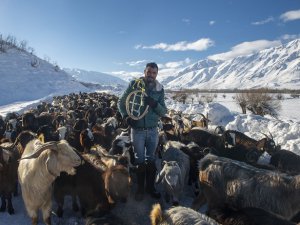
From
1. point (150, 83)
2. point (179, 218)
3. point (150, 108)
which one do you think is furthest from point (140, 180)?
point (179, 218)

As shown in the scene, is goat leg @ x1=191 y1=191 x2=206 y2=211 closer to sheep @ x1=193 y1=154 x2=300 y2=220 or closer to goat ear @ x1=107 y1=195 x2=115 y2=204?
sheep @ x1=193 y1=154 x2=300 y2=220

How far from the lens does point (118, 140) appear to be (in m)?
7.92

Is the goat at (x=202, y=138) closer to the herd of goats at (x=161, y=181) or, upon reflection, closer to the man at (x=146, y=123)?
the herd of goats at (x=161, y=181)

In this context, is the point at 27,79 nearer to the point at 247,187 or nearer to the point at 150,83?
the point at 150,83

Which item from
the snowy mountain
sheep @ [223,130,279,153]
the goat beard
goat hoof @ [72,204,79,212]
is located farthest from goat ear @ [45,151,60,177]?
the snowy mountain

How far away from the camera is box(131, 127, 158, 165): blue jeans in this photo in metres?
6.23

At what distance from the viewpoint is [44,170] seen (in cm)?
515

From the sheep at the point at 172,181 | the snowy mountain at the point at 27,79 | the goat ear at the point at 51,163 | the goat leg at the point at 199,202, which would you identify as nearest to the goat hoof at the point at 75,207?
the goat ear at the point at 51,163

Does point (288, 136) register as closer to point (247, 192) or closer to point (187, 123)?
point (187, 123)

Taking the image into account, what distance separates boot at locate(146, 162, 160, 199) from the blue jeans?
4.8 inches

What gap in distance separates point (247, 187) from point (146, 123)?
2.03 meters

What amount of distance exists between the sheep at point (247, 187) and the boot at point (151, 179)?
1173 mm

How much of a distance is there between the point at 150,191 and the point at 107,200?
4.09 ft

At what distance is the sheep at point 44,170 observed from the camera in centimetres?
507
